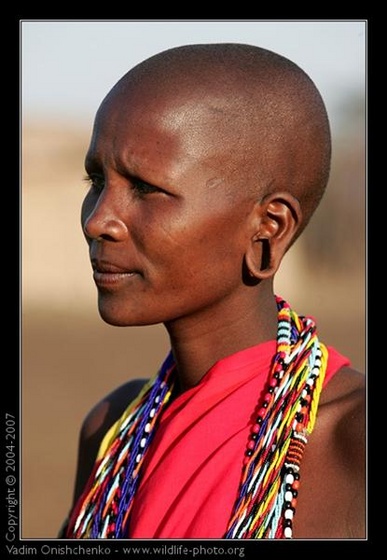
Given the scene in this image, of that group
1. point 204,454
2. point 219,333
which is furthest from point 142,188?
point 204,454

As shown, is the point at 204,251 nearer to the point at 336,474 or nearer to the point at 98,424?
the point at 336,474

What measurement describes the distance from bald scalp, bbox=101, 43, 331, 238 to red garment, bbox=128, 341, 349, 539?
0.52 m

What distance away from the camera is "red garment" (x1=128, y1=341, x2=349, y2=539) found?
2.55 m

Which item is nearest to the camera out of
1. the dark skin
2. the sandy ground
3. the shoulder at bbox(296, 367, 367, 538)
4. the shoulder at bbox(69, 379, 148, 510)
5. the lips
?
the shoulder at bbox(296, 367, 367, 538)

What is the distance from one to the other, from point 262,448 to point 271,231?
0.60m

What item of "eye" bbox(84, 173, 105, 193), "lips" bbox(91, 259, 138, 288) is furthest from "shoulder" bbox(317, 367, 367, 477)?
"eye" bbox(84, 173, 105, 193)

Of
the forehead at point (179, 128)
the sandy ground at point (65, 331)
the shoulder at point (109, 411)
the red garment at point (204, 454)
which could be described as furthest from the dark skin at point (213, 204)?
the sandy ground at point (65, 331)

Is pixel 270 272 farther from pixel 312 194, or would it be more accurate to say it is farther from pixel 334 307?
pixel 334 307

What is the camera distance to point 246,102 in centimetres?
259

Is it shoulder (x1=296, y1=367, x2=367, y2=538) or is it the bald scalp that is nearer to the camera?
shoulder (x1=296, y1=367, x2=367, y2=538)

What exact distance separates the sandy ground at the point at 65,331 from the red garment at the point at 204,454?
→ 3832mm

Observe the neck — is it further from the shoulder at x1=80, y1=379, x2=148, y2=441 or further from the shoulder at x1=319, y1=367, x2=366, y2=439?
the shoulder at x1=80, y1=379, x2=148, y2=441

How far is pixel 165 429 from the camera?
9.25ft
